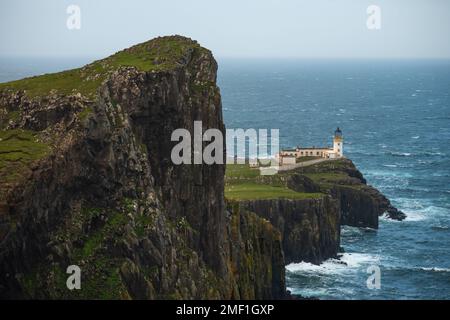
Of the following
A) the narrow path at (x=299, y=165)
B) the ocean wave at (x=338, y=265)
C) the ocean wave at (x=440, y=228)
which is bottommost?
the ocean wave at (x=338, y=265)

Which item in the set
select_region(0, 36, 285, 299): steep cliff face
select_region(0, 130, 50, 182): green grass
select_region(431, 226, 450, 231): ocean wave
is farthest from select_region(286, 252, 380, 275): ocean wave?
select_region(0, 130, 50, 182): green grass

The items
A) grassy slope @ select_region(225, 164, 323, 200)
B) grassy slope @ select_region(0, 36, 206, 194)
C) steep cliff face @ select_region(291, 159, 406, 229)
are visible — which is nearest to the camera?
grassy slope @ select_region(0, 36, 206, 194)

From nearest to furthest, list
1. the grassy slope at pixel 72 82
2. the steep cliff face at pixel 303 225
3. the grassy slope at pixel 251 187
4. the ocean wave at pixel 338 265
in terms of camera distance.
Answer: the grassy slope at pixel 72 82 < the ocean wave at pixel 338 265 < the steep cliff face at pixel 303 225 < the grassy slope at pixel 251 187

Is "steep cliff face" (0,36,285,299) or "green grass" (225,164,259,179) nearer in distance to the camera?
"steep cliff face" (0,36,285,299)

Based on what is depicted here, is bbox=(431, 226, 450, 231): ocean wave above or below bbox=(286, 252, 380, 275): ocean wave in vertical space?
above

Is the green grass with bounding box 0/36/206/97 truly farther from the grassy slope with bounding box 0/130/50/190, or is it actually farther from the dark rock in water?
the grassy slope with bounding box 0/130/50/190

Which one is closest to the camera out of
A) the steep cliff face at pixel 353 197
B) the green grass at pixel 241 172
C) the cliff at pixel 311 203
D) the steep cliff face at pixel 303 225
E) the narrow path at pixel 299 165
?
the steep cliff face at pixel 303 225

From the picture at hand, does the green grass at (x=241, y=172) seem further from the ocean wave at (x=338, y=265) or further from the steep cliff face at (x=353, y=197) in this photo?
the ocean wave at (x=338, y=265)

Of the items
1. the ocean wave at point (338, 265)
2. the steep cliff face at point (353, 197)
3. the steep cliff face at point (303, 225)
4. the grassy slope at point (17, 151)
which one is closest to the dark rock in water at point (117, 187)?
the grassy slope at point (17, 151)
